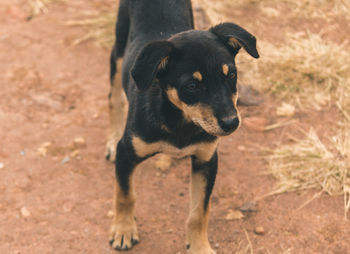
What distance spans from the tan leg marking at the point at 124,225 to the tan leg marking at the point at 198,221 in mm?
486

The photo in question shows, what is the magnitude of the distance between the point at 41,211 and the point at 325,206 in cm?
259

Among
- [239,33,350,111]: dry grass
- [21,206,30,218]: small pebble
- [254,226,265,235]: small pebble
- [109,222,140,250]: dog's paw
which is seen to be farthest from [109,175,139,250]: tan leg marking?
[239,33,350,111]: dry grass

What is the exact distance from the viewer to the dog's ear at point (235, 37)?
11.3 ft

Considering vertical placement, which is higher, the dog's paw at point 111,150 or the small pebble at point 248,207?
the small pebble at point 248,207

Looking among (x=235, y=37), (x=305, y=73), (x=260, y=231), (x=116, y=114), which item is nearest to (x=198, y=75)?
(x=235, y=37)

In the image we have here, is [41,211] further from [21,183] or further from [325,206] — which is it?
[325,206]

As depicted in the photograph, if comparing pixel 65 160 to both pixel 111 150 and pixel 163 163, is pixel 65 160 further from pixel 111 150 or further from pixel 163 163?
pixel 163 163

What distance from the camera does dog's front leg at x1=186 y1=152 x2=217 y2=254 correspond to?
385 centimetres

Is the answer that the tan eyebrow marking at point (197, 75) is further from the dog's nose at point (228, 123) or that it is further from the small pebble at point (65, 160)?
the small pebble at point (65, 160)

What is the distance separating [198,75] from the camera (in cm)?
323

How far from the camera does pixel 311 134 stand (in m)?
5.31

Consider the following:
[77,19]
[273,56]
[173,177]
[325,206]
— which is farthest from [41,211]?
[77,19]

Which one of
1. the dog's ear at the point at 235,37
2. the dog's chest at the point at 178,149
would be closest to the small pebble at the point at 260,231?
the dog's chest at the point at 178,149

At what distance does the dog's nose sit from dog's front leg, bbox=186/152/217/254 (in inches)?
27.3
